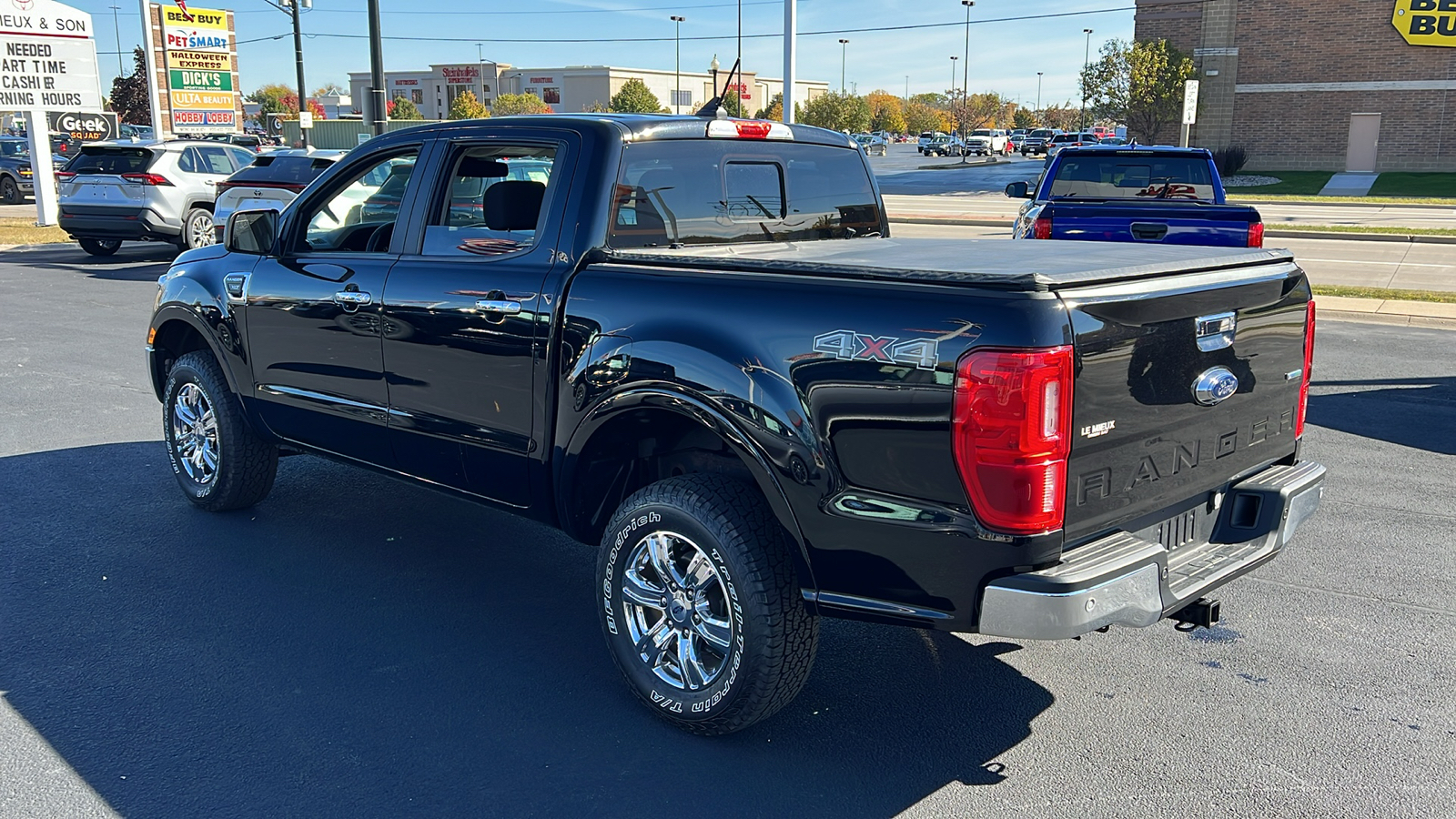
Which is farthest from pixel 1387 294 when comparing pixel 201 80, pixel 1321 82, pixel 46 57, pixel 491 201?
pixel 1321 82

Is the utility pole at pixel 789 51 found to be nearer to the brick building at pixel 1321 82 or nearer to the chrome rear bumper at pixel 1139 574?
the chrome rear bumper at pixel 1139 574

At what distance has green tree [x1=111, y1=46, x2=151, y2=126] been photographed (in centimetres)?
6819

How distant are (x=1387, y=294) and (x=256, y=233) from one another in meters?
13.0

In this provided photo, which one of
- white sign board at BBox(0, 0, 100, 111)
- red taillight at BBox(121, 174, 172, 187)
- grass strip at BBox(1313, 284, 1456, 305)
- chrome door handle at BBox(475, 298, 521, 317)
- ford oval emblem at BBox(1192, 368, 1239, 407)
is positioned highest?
white sign board at BBox(0, 0, 100, 111)

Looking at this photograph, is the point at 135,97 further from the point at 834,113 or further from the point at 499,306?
the point at 499,306

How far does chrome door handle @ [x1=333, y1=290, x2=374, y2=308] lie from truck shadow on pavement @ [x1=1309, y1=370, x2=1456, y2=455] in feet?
20.2

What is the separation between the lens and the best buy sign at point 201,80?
33.1 metres

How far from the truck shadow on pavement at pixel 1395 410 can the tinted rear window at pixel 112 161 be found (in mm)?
16674

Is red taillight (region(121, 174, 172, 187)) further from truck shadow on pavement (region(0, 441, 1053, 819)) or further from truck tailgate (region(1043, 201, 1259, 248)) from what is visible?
truck tailgate (region(1043, 201, 1259, 248))

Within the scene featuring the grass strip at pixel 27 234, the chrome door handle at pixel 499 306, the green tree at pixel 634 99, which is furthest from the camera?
the green tree at pixel 634 99

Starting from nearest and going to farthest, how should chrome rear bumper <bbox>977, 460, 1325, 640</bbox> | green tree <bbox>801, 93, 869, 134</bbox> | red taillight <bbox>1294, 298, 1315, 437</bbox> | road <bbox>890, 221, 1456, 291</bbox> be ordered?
chrome rear bumper <bbox>977, 460, 1325, 640</bbox>, red taillight <bbox>1294, 298, 1315, 437</bbox>, road <bbox>890, 221, 1456, 291</bbox>, green tree <bbox>801, 93, 869, 134</bbox>

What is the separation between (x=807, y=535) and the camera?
331cm

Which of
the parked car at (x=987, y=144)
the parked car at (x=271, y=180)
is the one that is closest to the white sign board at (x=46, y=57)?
the parked car at (x=271, y=180)

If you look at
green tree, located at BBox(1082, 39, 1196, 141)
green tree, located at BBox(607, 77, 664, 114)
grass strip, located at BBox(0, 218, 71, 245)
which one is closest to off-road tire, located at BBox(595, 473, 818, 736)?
grass strip, located at BBox(0, 218, 71, 245)
